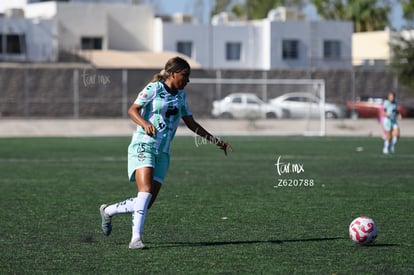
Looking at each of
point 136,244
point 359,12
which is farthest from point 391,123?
point 359,12

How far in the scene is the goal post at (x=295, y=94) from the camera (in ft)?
158

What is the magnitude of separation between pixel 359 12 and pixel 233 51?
22.3 metres

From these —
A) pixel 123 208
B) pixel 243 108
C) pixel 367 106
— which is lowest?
pixel 367 106

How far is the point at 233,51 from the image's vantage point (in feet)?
228

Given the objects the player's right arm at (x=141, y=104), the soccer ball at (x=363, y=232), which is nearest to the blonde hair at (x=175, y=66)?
the player's right arm at (x=141, y=104)

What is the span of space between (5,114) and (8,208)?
3708cm

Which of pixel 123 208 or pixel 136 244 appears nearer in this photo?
pixel 136 244

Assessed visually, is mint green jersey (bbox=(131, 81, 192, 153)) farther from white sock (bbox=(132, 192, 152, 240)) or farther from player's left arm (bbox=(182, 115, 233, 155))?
white sock (bbox=(132, 192, 152, 240))

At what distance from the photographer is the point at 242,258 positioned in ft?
30.7

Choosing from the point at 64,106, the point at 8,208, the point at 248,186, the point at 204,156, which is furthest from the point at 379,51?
the point at 8,208

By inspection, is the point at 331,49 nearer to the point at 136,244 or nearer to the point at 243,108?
the point at 243,108

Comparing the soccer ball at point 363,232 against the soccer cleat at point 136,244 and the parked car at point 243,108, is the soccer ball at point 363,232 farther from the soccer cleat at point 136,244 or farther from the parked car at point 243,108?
the parked car at point 243,108

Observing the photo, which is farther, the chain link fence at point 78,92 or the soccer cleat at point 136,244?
the chain link fence at point 78,92

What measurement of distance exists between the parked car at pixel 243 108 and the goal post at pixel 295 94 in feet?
2.69
